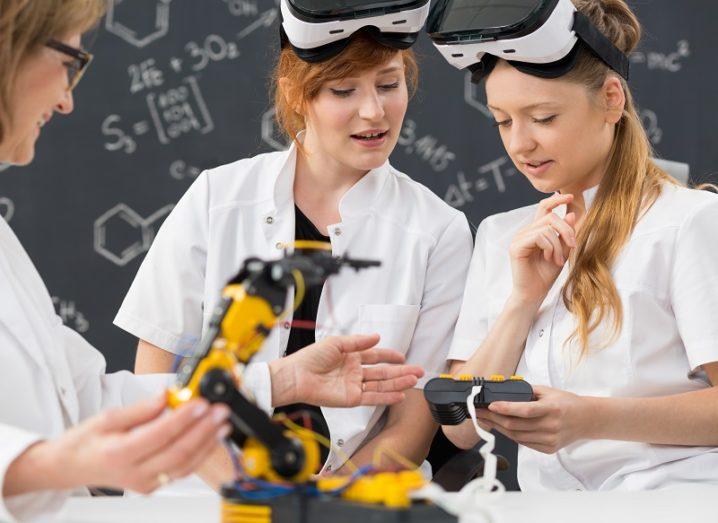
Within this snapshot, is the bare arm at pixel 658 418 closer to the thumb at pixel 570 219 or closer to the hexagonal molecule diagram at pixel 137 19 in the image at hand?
the thumb at pixel 570 219

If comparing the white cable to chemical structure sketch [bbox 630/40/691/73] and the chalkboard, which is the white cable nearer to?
the chalkboard

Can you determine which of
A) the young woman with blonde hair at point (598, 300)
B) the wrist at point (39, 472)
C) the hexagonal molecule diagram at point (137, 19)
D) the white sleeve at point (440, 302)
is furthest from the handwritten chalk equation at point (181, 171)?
the wrist at point (39, 472)

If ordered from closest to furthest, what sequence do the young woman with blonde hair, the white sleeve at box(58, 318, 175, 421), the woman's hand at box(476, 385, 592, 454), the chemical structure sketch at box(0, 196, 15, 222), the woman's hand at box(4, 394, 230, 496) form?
the woman's hand at box(4, 394, 230, 496) < the white sleeve at box(58, 318, 175, 421) < the woman's hand at box(476, 385, 592, 454) < the young woman with blonde hair < the chemical structure sketch at box(0, 196, 15, 222)

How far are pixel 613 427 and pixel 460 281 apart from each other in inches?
20.6

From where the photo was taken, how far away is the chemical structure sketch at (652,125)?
3.07 metres

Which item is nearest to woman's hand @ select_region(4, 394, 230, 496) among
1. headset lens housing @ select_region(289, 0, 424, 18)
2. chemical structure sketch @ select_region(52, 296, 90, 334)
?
headset lens housing @ select_region(289, 0, 424, 18)

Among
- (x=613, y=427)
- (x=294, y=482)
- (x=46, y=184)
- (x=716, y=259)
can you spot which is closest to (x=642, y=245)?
(x=716, y=259)

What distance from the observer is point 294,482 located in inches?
39.1

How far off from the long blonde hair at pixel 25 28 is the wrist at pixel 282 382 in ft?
1.71

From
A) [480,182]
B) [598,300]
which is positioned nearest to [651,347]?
[598,300]

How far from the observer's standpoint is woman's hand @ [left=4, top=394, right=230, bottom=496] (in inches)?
35.1

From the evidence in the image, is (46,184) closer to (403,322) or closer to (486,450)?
(403,322)

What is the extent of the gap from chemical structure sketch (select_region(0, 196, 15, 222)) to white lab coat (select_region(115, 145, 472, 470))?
→ 99 cm

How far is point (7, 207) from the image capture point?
286cm
